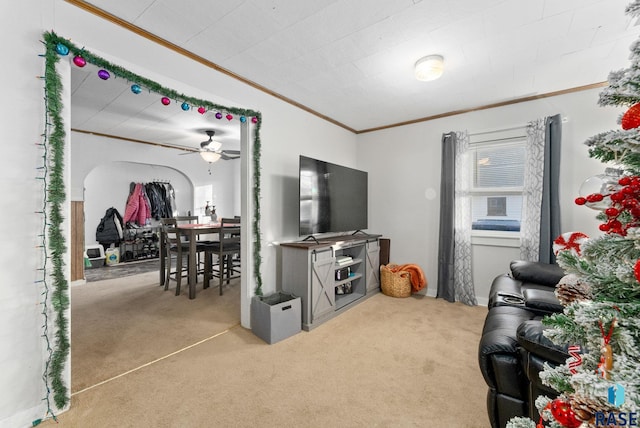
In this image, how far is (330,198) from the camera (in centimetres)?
334

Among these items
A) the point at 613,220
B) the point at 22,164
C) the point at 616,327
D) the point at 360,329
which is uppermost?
the point at 22,164

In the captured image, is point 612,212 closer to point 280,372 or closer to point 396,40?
point 396,40

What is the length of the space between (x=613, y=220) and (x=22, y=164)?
2.55 m

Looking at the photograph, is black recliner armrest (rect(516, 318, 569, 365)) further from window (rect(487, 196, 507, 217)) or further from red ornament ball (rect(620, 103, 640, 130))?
window (rect(487, 196, 507, 217))

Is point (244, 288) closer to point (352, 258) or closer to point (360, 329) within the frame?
point (360, 329)

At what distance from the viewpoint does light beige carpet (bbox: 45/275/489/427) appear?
160 cm

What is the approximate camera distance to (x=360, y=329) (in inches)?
107

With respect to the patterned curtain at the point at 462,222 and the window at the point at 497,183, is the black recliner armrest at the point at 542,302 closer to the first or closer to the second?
the patterned curtain at the point at 462,222

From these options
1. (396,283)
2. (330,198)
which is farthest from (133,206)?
(396,283)

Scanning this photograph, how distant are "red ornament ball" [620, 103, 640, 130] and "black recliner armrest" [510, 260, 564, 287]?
190cm

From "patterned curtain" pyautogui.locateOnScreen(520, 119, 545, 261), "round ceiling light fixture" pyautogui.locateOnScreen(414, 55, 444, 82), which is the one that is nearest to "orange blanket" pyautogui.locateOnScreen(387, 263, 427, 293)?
"patterned curtain" pyautogui.locateOnScreen(520, 119, 545, 261)

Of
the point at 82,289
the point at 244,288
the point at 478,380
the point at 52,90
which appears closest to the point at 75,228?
the point at 82,289

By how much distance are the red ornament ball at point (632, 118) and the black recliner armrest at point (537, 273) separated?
6.24 ft

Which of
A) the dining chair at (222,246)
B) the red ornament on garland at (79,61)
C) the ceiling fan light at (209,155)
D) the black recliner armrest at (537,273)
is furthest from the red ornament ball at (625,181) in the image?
the ceiling fan light at (209,155)
